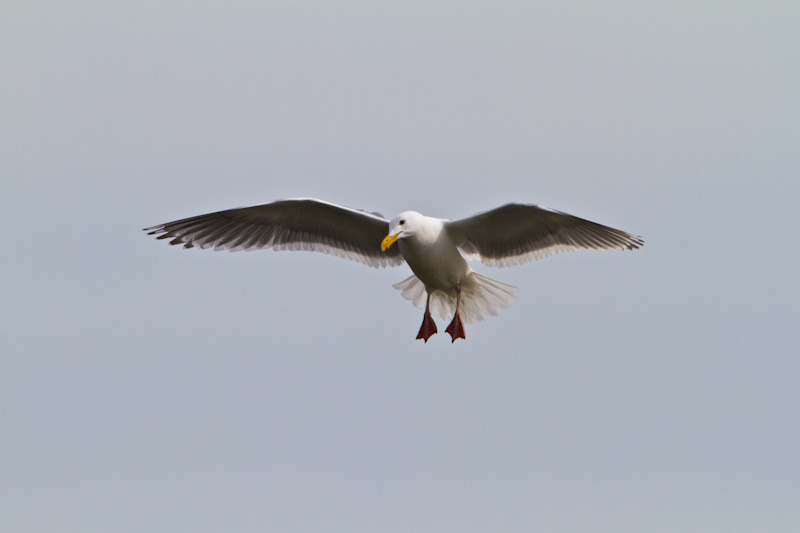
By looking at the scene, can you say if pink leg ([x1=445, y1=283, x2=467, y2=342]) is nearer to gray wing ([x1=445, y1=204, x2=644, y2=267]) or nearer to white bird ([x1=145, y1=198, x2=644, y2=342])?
white bird ([x1=145, y1=198, x2=644, y2=342])

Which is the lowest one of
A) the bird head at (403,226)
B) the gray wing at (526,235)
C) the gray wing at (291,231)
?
the bird head at (403,226)

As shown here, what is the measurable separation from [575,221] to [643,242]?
2.40 feet

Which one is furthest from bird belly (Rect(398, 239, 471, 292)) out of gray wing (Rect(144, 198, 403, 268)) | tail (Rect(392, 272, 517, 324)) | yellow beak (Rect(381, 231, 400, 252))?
gray wing (Rect(144, 198, 403, 268))

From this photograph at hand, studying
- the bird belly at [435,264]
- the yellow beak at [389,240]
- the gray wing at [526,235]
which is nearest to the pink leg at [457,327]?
the bird belly at [435,264]

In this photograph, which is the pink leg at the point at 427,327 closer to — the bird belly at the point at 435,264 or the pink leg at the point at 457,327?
the pink leg at the point at 457,327

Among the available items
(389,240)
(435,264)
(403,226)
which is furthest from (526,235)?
(389,240)

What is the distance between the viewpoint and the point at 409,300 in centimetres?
1184

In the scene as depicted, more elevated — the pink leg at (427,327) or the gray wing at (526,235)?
the gray wing at (526,235)

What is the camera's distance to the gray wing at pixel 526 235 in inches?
415

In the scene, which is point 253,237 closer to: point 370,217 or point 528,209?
point 370,217

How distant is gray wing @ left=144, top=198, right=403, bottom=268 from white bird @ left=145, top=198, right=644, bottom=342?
1cm

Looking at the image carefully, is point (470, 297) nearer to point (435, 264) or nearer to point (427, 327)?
point (427, 327)

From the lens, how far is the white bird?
10.5 metres

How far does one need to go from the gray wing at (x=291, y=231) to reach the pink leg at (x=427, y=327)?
0.66m
